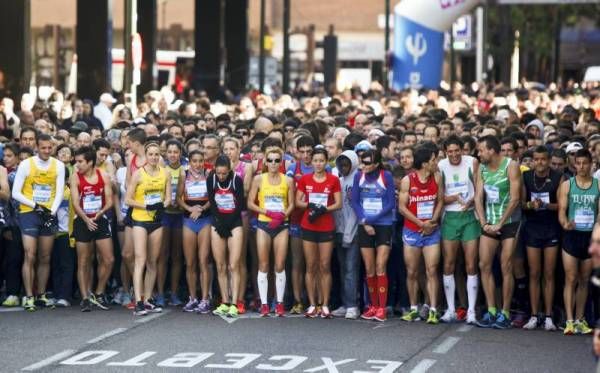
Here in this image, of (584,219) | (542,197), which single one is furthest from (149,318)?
(584,219)

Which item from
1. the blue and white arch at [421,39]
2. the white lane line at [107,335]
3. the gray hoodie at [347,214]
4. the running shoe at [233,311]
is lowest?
the white lane line at [107,335]

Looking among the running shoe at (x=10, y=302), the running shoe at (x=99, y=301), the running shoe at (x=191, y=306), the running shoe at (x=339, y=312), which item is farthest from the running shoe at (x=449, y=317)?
the running shoe at (x=10, y=302)

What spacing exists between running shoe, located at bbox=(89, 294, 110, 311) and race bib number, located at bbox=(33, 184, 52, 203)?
1.12 metres

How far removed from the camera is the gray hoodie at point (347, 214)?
1761cm

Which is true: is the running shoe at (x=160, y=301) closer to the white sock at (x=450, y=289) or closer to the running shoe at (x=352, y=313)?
the running shoe at (x=352, y=313)

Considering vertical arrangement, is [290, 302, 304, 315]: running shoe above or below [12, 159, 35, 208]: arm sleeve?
below

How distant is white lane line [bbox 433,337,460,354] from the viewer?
49.0 feet

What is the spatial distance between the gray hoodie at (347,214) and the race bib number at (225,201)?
1.10 meters

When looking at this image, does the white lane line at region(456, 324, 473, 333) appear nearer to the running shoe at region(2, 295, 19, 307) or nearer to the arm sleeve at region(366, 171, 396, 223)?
the arm sleeve at region(366, 171, 396, 223)

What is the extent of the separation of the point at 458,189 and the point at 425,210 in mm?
393

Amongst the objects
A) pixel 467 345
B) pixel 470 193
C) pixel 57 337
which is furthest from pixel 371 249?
pixel 57 337

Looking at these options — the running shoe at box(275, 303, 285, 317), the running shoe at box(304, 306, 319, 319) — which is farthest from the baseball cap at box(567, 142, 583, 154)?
the running shoe at box(275, 303, 285, 317)

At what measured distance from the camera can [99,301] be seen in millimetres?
17875

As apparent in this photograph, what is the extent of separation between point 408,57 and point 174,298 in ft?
72.5
